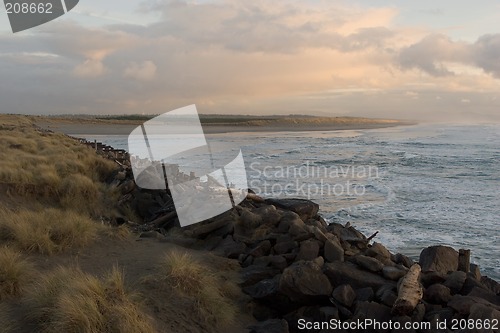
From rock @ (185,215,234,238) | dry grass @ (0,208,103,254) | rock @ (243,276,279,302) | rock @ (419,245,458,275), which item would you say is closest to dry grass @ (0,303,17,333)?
dry grass @ (0,208,103,254)

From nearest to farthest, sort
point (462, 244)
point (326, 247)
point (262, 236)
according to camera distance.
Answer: point (326, 247) → point (262, 236) → point (462, 244)

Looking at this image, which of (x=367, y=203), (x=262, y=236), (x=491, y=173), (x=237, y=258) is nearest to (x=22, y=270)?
(x=237, y=258)

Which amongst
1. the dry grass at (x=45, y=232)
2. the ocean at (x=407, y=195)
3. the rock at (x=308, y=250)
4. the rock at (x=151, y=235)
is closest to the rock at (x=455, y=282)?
the rock at (x=308, y=250)

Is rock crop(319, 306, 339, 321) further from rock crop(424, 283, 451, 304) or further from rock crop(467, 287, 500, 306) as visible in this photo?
rock crop(467, 287, 500, 306)

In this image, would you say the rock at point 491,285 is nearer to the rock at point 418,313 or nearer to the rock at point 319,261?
the rock at point 418,313

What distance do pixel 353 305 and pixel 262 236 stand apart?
2.98 meters

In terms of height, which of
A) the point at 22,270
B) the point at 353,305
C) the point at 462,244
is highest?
the point at 22,270

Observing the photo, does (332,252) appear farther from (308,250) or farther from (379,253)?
(379,253)

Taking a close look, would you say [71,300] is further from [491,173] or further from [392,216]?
[491,173]

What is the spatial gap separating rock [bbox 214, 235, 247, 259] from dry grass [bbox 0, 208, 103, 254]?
7.76 ft

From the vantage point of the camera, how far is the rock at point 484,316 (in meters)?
4.88

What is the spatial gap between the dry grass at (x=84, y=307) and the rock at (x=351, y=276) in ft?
8.60

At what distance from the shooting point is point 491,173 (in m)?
23.7

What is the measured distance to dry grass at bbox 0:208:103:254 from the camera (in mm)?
Answer: 7363
